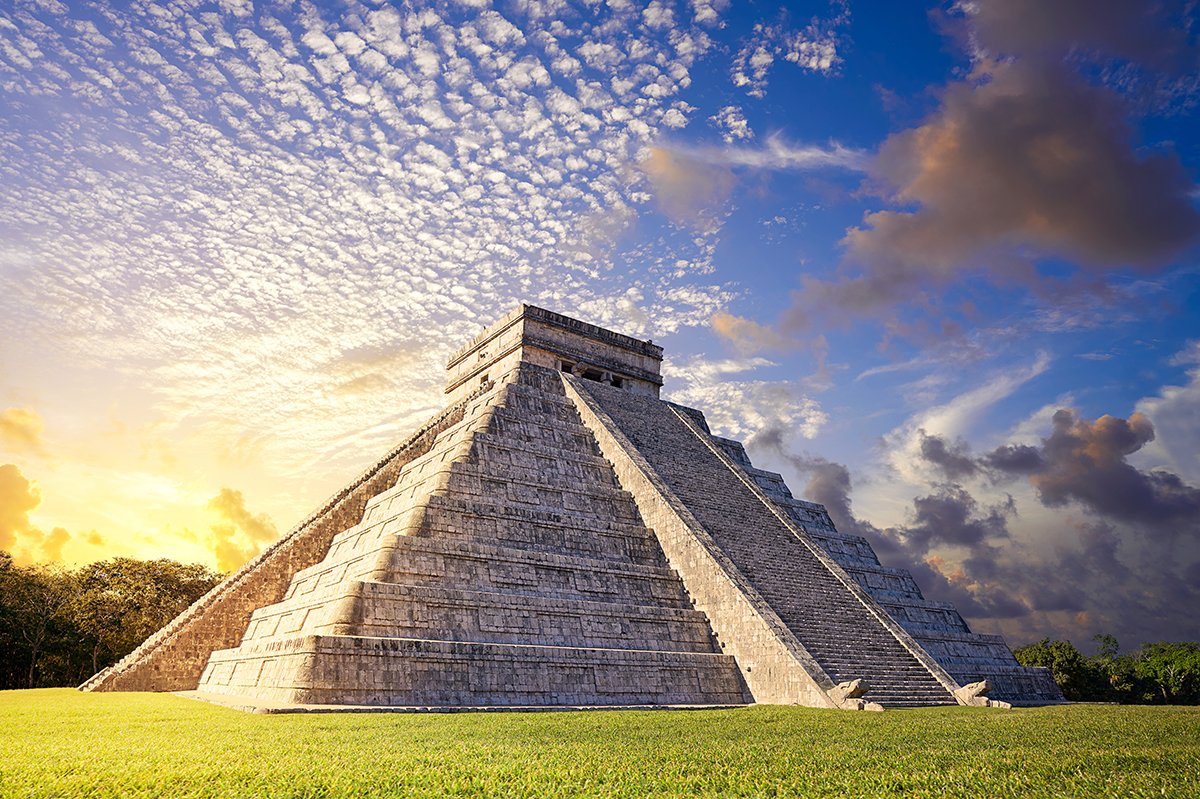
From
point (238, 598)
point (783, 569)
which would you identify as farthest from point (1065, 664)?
point (238, 598)

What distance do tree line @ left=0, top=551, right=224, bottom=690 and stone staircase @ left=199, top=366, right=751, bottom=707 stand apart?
12.0m

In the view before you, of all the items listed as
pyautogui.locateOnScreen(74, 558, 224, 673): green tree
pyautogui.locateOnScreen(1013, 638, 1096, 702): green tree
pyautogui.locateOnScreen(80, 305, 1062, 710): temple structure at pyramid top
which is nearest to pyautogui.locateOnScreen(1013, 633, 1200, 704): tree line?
pyautogui.locateOnScreen(1013, 638, 1096, 702): green tree

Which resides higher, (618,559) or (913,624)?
(618,559)

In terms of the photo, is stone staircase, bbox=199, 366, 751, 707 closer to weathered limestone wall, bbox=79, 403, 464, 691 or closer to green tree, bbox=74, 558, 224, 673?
weathered limestone wall, bbox=79, 403, 464, 691

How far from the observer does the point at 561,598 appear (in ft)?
49.1

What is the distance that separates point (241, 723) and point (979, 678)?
1715 centimetres

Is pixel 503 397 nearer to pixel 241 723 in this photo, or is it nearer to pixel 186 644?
pixel 186 644

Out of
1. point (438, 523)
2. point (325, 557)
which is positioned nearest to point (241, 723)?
point (438, 523)

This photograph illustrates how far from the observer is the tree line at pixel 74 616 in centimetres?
2502

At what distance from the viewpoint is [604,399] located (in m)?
25.1

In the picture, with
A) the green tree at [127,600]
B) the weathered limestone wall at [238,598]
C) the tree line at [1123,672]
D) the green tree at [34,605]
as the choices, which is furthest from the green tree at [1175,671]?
the green tree at [34,605]

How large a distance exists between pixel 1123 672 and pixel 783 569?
3764cm

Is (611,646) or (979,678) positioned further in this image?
(979,678)

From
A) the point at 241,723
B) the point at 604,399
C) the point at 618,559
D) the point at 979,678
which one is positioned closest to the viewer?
the point at 241,723
